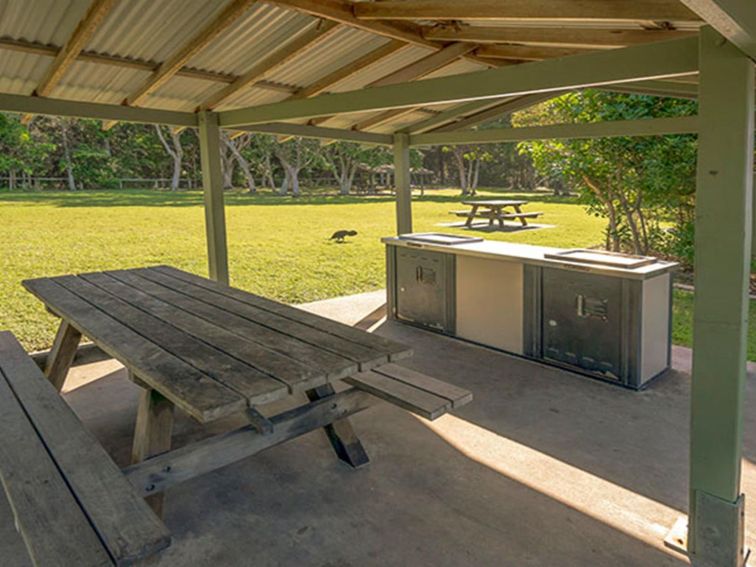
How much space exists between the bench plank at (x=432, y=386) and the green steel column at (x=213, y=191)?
3018 mm

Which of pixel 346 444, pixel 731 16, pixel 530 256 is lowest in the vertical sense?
pixel 346 444

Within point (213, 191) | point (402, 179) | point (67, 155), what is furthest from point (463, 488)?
point (67, 155)

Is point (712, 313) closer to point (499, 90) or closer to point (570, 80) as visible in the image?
point (570, 80)

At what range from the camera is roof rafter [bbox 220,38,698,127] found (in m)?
2.29

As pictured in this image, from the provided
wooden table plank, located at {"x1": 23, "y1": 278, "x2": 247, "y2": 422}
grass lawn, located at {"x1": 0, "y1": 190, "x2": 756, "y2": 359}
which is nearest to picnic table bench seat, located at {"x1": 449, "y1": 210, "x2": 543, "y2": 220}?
grass lawn, located at {"x1": 0, "y1": 190, "x2": 756, "y2": 359}

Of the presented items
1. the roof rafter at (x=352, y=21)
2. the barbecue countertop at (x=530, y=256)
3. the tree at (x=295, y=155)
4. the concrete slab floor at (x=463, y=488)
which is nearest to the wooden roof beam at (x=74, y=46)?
the roof rafter at (x=352, y=21)

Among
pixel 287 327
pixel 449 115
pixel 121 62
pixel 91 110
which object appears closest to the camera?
pixel 287 327

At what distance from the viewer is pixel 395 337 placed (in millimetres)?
5539

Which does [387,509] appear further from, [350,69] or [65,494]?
[350,69]

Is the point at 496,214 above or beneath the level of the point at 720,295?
beneath

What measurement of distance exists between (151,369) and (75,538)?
0.83 m

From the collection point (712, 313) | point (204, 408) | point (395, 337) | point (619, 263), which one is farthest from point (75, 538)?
point (395, 337)

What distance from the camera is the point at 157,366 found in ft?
7.61

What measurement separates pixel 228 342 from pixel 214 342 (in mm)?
69
